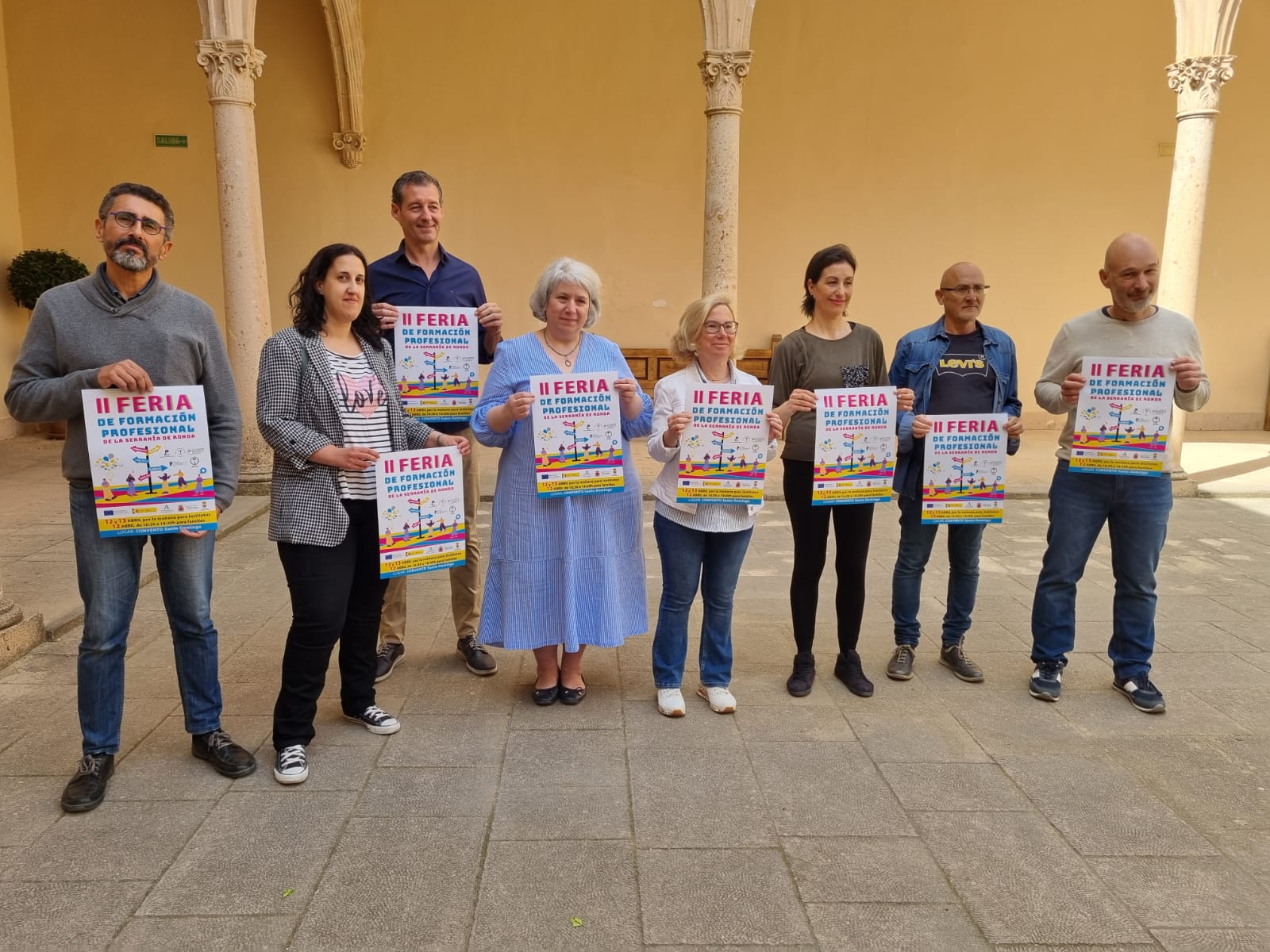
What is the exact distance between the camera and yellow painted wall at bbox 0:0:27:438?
35.9 feet

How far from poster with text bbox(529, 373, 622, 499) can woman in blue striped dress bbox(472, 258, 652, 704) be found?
0.30 ft

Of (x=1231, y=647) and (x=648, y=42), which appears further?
(x=648, y=42)

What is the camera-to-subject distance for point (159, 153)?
37.7ft

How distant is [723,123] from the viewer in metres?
8.34

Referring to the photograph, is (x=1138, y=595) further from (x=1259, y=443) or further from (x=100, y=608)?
(x=1259, y=443)

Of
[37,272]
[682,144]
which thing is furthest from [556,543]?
[37,272]

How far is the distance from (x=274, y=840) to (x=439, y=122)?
10716 millimetres

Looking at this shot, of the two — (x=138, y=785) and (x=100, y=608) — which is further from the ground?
(x=100, y=608)

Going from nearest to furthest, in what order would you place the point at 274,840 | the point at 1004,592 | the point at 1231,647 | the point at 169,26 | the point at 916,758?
the point at 274,840, the point at 916,758, the point at 1231,647, the point at 1004,592, the point at 169,26

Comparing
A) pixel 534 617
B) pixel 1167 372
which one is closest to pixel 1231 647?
pixel 1167 372

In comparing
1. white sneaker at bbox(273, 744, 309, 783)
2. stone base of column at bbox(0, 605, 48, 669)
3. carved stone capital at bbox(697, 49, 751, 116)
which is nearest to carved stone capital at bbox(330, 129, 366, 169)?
carved stone capital at bbox(697, 49, 751, 116)

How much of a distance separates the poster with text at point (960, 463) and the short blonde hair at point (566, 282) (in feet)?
5.07

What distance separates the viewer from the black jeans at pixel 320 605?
309 centimetres

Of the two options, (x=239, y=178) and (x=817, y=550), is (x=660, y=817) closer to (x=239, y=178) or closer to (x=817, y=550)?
(x=817, y=550)
